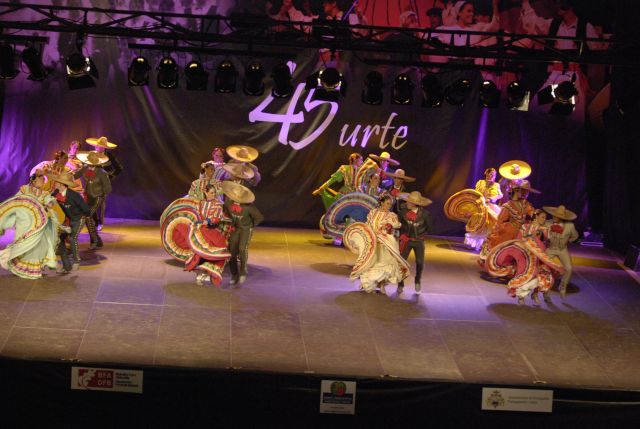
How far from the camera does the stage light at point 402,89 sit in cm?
1168

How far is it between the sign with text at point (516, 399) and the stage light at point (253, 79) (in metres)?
5.57

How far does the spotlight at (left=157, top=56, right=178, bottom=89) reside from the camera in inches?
449

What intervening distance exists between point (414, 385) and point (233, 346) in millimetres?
1687

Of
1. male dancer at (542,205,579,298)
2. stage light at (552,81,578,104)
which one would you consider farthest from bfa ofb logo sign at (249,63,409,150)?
male dancer at (542,205,579,298)

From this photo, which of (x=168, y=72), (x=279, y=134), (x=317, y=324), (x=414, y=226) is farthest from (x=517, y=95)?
(x=317, y=324)

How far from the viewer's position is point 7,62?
36.4 ft

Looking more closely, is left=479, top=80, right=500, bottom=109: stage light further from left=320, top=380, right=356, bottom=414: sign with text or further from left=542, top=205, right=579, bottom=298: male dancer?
left=320, top=380, right=356, bottom=414: sign with text

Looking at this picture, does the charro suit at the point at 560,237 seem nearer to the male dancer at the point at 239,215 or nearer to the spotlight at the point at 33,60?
the male dancer at the point at 239,215

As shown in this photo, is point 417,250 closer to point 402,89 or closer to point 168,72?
point 402,89

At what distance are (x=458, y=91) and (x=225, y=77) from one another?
9.93 ft

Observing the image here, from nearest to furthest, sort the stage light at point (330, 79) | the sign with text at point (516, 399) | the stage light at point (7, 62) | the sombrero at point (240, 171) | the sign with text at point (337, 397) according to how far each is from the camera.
Result: the sign with text at point (337, 397) → the sign with text at point (516, 399) → the sombrero at point (240, 171) → the stage light at point (7, 62) → the stage light at point (330, 79)

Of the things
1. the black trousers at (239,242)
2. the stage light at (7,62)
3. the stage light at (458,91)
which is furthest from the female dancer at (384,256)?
the stage light at (7,62)

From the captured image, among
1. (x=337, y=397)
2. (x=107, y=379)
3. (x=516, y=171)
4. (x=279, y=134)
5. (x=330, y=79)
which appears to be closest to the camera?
(x=107, y=379)

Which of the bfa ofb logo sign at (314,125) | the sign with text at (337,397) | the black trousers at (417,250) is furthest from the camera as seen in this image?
the bfa ofb logo sign at (314,125)
